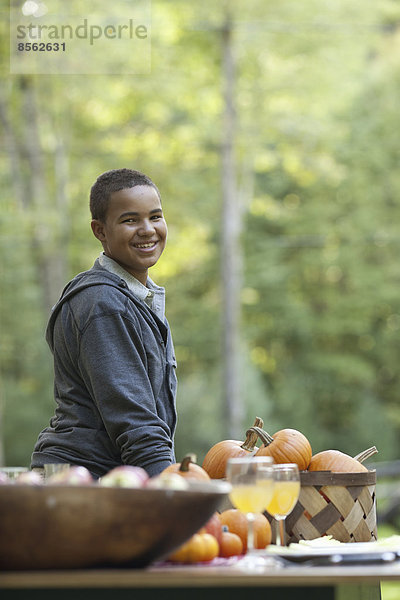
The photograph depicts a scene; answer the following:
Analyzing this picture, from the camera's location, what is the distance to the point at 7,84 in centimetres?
1454

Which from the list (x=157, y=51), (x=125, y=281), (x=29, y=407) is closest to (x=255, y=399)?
(x=29, y=407)

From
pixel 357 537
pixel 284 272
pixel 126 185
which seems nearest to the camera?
pixel 357 537

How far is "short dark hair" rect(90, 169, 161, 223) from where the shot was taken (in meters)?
2.41

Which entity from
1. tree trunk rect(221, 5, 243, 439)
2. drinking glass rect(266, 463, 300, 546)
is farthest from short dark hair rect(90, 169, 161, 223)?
tree trunk rect(221, 5, 243, 439)

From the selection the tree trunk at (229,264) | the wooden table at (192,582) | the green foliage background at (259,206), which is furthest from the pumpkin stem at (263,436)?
the tree trunk at (229,264)

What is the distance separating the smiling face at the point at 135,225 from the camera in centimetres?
238

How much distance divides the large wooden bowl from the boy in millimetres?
655

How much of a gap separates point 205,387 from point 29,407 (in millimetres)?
2681

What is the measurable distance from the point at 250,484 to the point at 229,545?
13cm

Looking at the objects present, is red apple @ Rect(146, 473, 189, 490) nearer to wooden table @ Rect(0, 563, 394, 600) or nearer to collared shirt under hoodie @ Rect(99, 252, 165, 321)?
wooden table @ Rect(0, 563, 394, 600)

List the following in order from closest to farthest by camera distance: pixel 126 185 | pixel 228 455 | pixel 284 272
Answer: pixel 228 455 < pixel 126 185 < pixel 284 272

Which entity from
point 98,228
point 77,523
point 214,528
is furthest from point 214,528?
point 98,228

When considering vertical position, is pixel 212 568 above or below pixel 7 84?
below

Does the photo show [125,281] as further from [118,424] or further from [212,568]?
[212,568]
